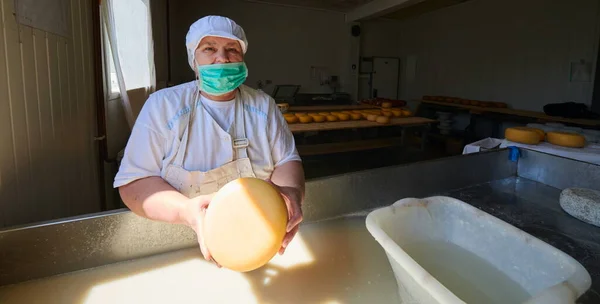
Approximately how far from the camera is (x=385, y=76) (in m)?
8.64

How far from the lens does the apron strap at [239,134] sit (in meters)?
1.11

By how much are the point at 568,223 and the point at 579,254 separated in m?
0.25

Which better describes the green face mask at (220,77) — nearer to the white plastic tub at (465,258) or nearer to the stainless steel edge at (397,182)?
the stainless steel edge at (397,182)

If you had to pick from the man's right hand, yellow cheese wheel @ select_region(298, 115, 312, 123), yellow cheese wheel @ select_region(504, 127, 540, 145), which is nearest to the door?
yellow cheese wheel @ select_region(298, 115, 312, 123)

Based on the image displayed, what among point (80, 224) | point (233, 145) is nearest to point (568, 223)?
point (233, 145)

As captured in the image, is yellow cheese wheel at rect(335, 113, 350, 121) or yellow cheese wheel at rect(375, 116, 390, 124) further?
yellow cheese wheel at rect(335, 113, 350, 121)

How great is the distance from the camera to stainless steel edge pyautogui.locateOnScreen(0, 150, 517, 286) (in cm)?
86

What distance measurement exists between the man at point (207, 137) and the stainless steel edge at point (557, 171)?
4.31 ft

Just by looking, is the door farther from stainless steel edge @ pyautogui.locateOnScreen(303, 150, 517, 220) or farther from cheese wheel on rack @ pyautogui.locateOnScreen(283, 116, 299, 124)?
stainless steel edge @ pyautogui.locateOnScreen(303, 150, 517, 220)

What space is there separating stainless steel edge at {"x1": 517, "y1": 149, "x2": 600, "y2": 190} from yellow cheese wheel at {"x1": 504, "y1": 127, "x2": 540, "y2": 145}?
0.57 m

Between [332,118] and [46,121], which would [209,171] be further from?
[332,118]

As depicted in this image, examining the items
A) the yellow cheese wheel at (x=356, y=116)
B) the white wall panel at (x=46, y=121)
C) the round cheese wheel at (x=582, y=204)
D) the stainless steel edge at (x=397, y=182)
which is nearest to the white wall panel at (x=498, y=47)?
the yellow cheese wheel at (x=356, y=116)

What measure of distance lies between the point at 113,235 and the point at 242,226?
0.47m

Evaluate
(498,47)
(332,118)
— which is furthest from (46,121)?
(498,47)
